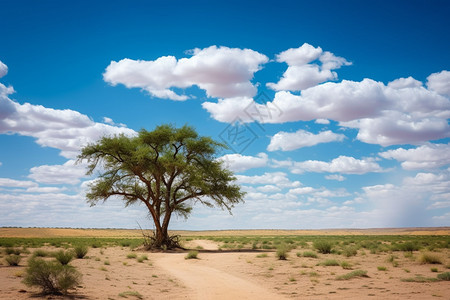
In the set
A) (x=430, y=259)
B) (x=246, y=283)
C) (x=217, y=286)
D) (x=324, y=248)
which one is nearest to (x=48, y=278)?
(x=217, y=286)

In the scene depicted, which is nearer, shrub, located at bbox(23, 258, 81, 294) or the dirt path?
shrub, located at bbox(23, 258, 81, 294)

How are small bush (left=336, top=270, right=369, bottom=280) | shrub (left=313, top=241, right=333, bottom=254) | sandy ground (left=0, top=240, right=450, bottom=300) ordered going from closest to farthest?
sandy ground (left=0, top=240, right=450, bottom=300) < small bush (left=336, top=270, right=369, bottom=280) < shrub (left=313, top=241, right=333, bottom=254)

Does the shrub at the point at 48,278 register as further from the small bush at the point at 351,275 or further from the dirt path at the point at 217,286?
the small bush at the point at 351,275

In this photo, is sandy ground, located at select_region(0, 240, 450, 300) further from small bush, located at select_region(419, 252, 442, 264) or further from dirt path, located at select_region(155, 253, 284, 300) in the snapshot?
small bush, located at select_region(419, 252, 442, 264)

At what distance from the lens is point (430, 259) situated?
67.1 ft

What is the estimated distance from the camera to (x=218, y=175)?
35312 mm

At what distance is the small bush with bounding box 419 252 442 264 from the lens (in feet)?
66.6

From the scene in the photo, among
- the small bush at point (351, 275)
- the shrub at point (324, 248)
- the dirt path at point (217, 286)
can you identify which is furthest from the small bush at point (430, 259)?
the dirt path at point (217, 286)

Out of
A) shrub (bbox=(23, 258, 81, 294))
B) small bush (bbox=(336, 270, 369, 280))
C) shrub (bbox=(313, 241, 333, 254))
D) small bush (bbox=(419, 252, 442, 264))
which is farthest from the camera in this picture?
shrub (bbox=(313, 241, 333, 254))

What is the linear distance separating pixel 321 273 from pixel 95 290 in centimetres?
1089

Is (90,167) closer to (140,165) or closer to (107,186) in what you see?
(107,186)

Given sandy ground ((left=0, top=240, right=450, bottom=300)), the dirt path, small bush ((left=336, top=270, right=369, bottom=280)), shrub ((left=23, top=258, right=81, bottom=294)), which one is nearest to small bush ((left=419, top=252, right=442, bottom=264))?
sandy ground ((left=0, top=240, right=450, bottom=300))

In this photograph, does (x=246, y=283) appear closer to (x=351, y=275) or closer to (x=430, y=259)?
(x=351, y=275)

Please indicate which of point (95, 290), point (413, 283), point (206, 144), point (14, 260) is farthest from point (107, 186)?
point (413, 283)
